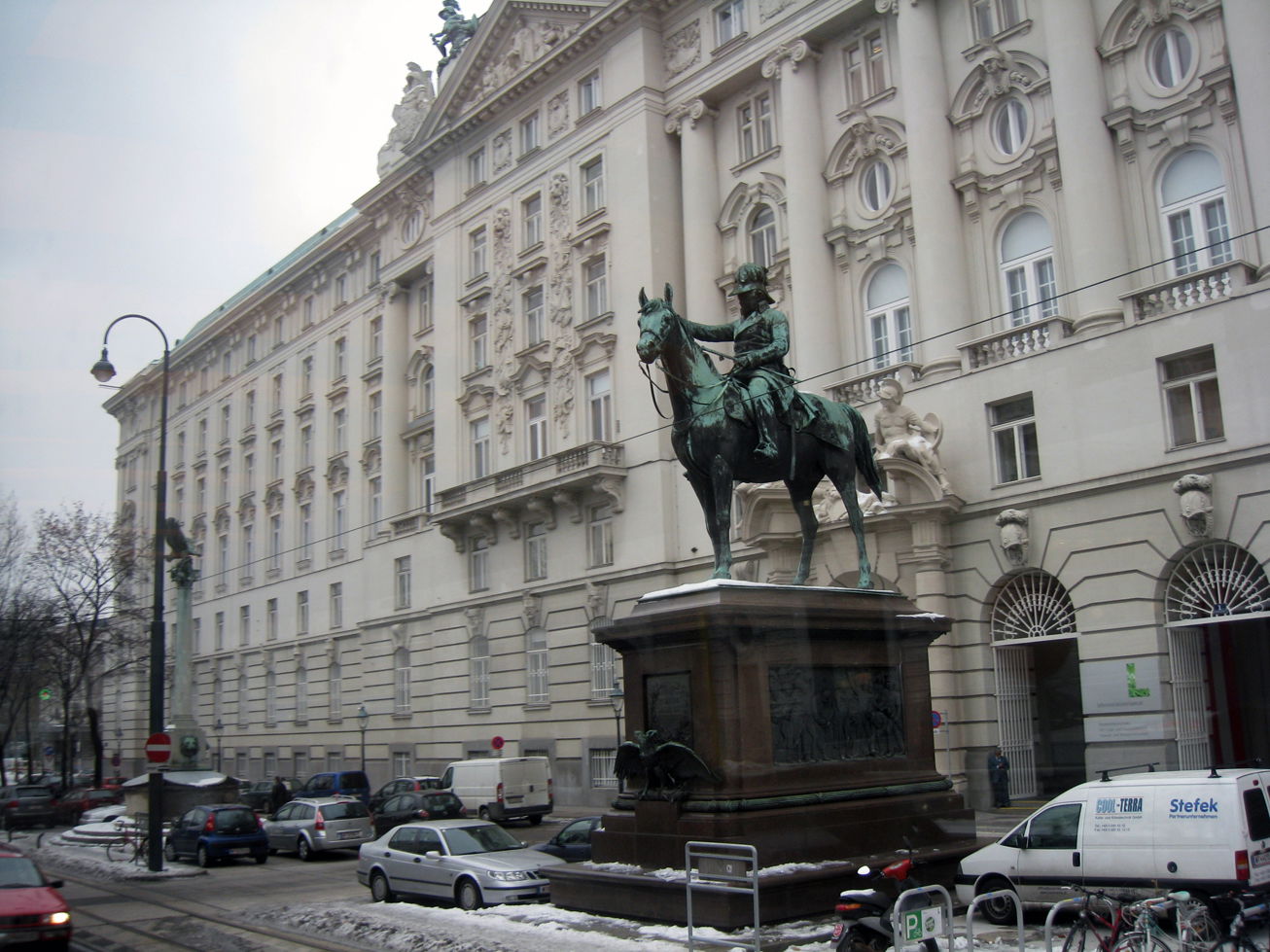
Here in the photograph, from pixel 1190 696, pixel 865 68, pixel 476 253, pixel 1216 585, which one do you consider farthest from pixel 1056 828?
pixel 476 253

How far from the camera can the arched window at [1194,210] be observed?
84.0ft

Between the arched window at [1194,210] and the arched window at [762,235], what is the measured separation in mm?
11995

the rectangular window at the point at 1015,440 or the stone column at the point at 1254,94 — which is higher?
the stone column at the point at 1254,94

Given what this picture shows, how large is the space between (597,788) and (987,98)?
909 inches

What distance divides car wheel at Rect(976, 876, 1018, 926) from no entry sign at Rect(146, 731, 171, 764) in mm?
17254

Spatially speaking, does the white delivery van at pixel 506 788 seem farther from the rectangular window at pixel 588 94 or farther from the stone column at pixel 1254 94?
the stone column at pixel 1254 94

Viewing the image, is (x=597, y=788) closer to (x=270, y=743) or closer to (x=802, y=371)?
(x=802, y=371)

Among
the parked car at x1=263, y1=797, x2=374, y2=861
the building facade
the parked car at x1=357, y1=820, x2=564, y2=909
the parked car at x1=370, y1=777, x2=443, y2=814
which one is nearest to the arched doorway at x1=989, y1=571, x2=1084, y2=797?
the building facade

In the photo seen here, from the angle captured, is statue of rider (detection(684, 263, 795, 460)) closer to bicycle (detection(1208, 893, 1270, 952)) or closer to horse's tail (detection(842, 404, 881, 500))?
horse's tail (detection(842, 404, 881, 500))

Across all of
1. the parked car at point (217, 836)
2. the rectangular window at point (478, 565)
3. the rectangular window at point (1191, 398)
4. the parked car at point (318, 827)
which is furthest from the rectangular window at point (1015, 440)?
the rectangular window at point (478, 565)

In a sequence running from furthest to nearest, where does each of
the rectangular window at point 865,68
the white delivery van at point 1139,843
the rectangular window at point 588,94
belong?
the rectangular window at point 588,94
the rectangular window at point 865,68
the white delivery van at point 1139,843

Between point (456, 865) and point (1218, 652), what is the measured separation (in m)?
A: 16.7

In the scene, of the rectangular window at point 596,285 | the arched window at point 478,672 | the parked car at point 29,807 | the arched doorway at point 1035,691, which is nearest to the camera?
the arched doorway at point 1035,691

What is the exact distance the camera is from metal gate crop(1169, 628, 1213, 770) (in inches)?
968
